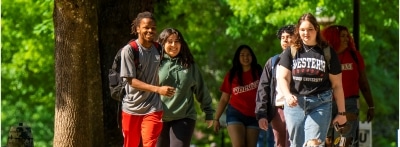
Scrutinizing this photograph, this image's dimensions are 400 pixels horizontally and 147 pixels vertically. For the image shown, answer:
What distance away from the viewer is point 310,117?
11.0 meters

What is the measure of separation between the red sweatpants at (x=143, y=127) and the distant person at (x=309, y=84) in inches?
51.2

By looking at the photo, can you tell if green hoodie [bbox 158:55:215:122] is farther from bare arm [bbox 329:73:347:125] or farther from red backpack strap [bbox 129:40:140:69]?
bare arm [bbox 329:73:347:125]

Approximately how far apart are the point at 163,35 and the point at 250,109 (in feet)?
7.71

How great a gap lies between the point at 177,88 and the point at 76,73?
1724mm

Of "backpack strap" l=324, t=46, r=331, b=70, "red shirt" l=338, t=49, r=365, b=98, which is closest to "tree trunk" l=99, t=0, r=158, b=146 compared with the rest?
"red shirt" l=338, t=49, r=365, b=98

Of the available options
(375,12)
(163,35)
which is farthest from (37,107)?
(163,35)

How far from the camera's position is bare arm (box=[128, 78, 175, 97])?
11.1 m

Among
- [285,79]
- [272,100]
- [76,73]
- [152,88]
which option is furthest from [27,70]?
[285,79]

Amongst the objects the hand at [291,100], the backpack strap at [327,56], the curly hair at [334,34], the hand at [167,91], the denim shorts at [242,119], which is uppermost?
the curly hair at [334,34]

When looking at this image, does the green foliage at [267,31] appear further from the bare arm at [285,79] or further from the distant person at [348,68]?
the bare arm at [285,79]

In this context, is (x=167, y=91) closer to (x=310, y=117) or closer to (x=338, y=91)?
(x=310, y=117)

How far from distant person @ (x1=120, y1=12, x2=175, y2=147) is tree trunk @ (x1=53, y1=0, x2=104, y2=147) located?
184 cm

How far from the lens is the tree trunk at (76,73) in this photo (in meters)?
13.5

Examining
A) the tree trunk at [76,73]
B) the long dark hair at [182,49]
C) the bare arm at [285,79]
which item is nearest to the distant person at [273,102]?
the long dark hair at [182,49]
